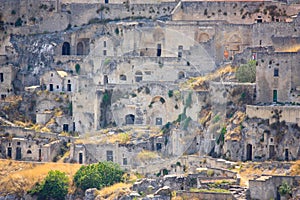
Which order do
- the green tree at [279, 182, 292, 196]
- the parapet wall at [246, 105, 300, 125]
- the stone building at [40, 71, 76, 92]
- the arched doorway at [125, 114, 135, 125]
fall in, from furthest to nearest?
1. the stone building at [40, 71, 76, 92]
2. the arched doorway at [125, 114, 135, 125]
3. the parapet wall at [246, 105, 300, 125]
4. the green tree at [279, 182, 292, 196]

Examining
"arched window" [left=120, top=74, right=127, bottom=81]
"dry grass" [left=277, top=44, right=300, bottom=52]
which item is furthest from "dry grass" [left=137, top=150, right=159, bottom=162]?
"dry grass" [left=277, top=44, right=300, bottom=52]

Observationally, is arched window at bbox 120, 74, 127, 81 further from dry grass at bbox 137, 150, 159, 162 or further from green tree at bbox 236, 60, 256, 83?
green tree at bbox 236, 60, 256, 83

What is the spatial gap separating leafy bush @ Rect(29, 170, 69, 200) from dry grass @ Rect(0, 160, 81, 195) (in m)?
0.58

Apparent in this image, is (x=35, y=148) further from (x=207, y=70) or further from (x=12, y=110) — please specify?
(x=207, y=70)

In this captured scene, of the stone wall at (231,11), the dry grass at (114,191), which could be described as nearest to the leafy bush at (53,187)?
the dry grass at (114,191)

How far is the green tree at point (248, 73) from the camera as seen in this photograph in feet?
295

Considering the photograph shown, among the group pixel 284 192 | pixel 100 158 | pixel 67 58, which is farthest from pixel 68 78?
pixel 284 192

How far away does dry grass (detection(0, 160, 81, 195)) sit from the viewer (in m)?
90.2

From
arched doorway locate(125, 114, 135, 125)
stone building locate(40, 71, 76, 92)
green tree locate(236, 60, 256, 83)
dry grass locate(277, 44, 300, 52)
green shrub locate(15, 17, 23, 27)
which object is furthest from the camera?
green shrub locate(15, 17, 23, 27)

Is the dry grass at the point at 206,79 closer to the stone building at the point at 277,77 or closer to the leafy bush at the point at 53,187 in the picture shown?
the stone building at the point at 277,77

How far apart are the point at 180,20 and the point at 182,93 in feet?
25.4

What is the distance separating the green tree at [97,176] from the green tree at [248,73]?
8.33 meters

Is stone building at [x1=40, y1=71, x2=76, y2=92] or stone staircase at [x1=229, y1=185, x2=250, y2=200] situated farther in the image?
stone building at [x1=40, y1=71, x2=76, y2=92]

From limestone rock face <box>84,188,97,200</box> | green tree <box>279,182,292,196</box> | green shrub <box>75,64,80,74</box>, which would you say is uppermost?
green shrub <box>75,64,80,74</box>
